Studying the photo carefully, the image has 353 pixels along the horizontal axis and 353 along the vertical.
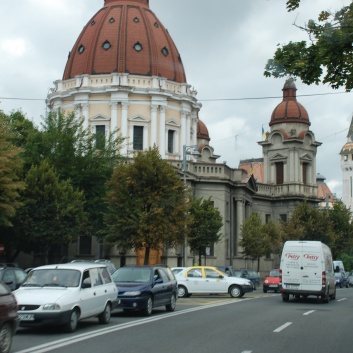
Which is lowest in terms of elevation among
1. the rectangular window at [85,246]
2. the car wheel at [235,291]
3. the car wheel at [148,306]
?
the car wheel at [148,306]

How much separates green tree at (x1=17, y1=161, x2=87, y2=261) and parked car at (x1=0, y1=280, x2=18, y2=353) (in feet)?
92.7

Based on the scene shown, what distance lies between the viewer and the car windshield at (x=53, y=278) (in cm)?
1666

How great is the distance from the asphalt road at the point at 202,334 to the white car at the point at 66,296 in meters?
0.38

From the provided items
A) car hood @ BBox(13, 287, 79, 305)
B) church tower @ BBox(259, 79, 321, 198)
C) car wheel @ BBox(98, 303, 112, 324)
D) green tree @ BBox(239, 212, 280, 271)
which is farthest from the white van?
church tower @ BBox(259, 79, 321, 198)

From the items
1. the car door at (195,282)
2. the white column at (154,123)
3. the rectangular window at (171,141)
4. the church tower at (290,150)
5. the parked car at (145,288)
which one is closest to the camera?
the parked car at (145,288)

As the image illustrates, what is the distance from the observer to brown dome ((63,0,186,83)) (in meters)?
64.8

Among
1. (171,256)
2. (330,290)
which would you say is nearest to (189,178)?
(171,256)

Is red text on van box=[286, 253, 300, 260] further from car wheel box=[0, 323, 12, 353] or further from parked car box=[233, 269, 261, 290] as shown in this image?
car wheel box=[0, 323, 12, 353]

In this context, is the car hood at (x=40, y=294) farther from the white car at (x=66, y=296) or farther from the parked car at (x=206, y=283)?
the parked car at (x=206, y=283)

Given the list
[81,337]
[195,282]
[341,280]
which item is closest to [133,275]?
[81,337]

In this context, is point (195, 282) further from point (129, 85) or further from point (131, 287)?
point (129, 85)

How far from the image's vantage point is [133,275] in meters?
21.7

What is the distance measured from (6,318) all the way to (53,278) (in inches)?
186

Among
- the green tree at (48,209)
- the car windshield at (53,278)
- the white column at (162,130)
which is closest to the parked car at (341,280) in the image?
the white column at (162,130)
